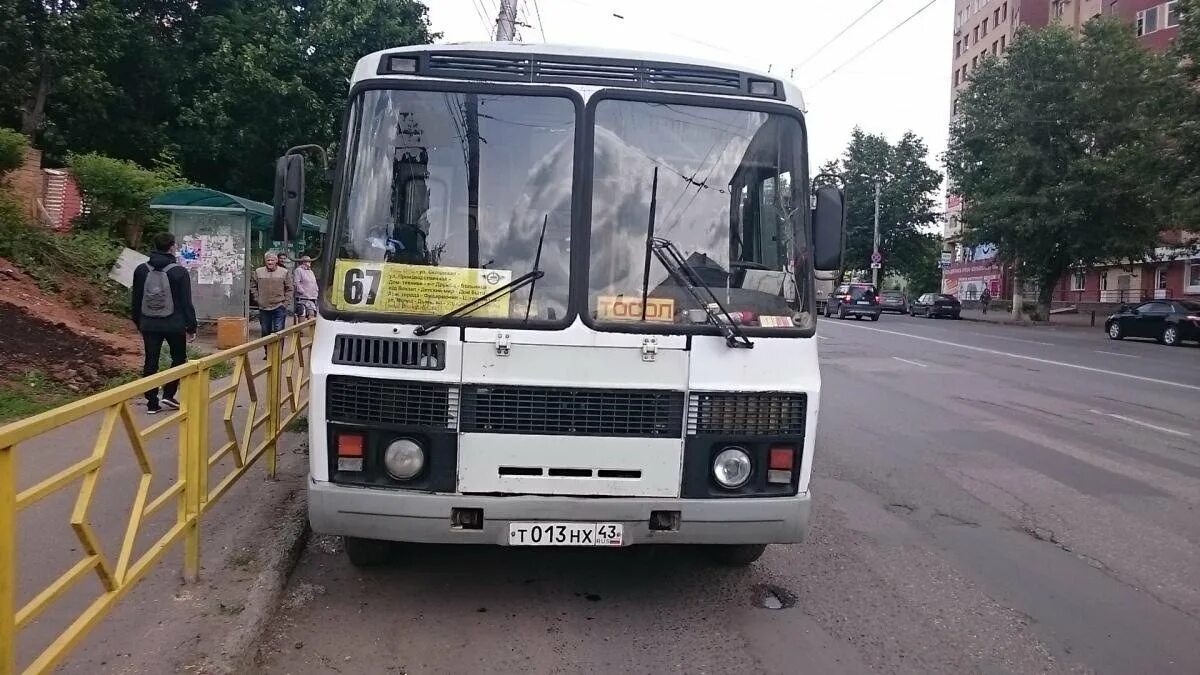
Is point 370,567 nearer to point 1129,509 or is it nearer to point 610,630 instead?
point 610,630

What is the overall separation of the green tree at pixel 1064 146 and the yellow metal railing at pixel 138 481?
3549 centimetres

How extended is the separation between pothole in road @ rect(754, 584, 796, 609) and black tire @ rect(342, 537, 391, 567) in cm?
199

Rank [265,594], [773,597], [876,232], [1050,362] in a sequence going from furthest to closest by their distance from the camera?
[876,232], [1050,362], [773,597], [265,594]

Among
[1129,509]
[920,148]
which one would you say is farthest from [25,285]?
[920,148]

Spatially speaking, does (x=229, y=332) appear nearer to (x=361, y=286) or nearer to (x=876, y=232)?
(x=361, y=286)

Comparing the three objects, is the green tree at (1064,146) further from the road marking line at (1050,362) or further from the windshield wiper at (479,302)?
the windshield wiper at (479,302)

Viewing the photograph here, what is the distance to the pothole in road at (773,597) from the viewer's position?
4.93m

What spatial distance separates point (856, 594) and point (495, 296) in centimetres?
255

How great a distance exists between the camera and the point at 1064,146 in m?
37.8

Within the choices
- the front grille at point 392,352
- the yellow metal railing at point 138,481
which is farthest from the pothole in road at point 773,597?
the yellow metal railing at point 138,481

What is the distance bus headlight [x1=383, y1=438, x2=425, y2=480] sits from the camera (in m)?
4.32

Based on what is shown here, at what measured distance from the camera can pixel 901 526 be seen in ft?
21.5

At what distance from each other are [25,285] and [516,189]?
11.6 m

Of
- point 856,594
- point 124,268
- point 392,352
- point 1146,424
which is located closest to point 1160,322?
point 1146,424
